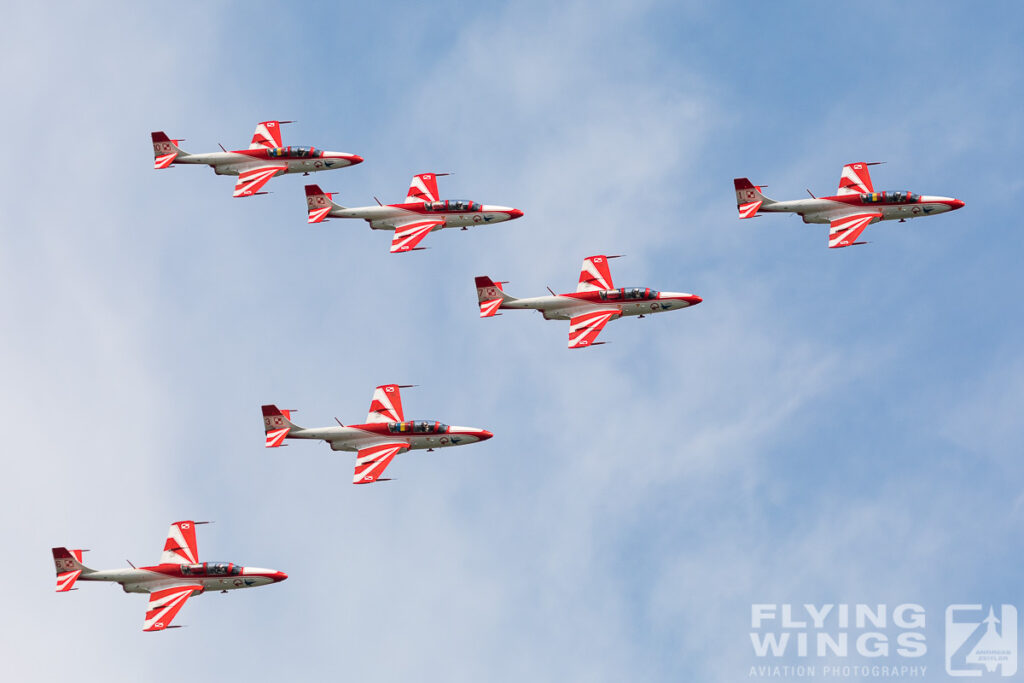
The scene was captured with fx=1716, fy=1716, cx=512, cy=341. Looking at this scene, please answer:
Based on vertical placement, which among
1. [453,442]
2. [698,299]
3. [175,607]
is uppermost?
[698,299]

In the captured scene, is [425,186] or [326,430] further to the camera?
[425,186]

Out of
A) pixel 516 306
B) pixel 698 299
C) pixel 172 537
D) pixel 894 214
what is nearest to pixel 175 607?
pixel 172 537

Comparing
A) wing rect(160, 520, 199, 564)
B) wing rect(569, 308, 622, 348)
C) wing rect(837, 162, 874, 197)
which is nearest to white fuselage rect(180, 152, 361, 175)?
wing rect(569, 308, 622, 348)

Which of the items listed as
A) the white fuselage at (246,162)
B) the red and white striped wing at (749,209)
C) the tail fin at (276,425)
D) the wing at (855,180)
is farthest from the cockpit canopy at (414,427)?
the wing at (855,180)

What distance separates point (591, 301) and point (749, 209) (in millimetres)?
13838

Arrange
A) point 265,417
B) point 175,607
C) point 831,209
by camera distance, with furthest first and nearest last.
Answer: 1. point 831,209
2. point 265,417
3. point 175,607

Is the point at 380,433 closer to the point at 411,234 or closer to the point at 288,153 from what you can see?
the point at 411,234

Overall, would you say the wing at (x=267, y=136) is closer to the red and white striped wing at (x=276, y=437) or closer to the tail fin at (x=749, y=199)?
the red and white striped wing at (x=276, y=437)

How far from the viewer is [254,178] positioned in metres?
127

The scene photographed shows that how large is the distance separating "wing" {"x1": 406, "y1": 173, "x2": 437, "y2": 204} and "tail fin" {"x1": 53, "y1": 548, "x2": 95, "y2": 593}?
3503cm

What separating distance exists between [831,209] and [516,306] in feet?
78.4

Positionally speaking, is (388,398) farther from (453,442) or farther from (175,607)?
(175,607)

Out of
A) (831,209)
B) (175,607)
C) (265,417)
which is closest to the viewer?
(175,607)

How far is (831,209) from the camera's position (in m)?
123
